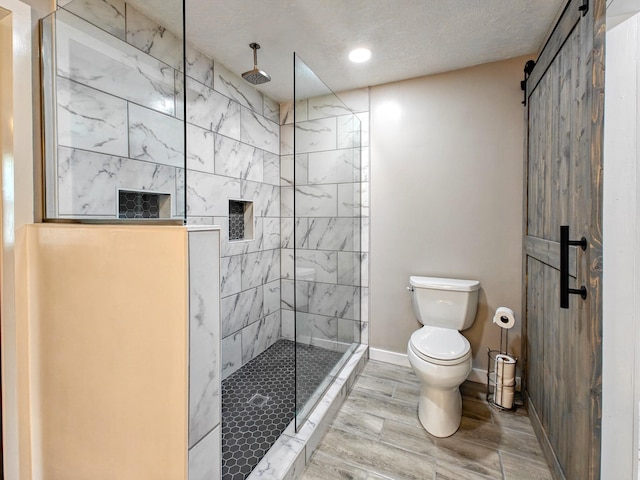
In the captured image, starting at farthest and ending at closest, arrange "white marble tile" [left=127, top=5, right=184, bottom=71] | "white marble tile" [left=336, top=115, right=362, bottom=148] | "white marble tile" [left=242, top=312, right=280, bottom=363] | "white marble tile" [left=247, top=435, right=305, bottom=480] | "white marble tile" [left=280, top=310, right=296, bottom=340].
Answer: "white marble tile" [left=280, top=310, right=296, bottom=340], "white marble tile" [left=242, top=312, right=280, bottom=363], "white marble tile" [left=336, top=115, right=362, bottom=148], "white marble tile" [left=247, top=435, right=305, bottom=480], "white marble tile" [left=127, top=5, right=184, bottom=71]

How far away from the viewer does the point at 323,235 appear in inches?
86.0

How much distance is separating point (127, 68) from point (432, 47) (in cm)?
185

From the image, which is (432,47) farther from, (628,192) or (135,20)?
(135,20)

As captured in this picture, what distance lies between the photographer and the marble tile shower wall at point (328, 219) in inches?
78.5

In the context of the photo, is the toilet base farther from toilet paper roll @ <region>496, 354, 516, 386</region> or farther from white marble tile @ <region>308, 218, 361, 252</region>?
white marble tile @ <region>308, 218, 361, 252</region>

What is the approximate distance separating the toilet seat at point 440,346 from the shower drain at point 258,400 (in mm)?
1052

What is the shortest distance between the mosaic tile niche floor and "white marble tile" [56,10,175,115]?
159cm

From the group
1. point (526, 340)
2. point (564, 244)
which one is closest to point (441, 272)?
point (526, 340)

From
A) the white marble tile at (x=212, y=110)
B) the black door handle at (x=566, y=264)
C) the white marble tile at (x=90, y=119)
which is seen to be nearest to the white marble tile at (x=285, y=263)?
the white marble tile at (x=212, y=110)

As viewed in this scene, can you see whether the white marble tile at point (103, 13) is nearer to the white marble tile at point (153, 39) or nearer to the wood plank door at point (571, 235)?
the white marble tile at point (153, 39)

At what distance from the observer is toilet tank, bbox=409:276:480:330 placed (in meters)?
2.13

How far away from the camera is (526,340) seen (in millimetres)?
2096

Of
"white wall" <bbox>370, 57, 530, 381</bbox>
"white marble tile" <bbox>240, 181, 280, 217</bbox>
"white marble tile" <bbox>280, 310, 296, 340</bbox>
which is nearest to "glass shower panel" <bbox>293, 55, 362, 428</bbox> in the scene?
"white wall" <bbox>370, 57, 530, 381</bbox>

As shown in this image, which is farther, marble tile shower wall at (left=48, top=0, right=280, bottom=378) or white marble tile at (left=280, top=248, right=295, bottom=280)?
white marble tile at (left=280, top=248, right=295, bottom=280)
